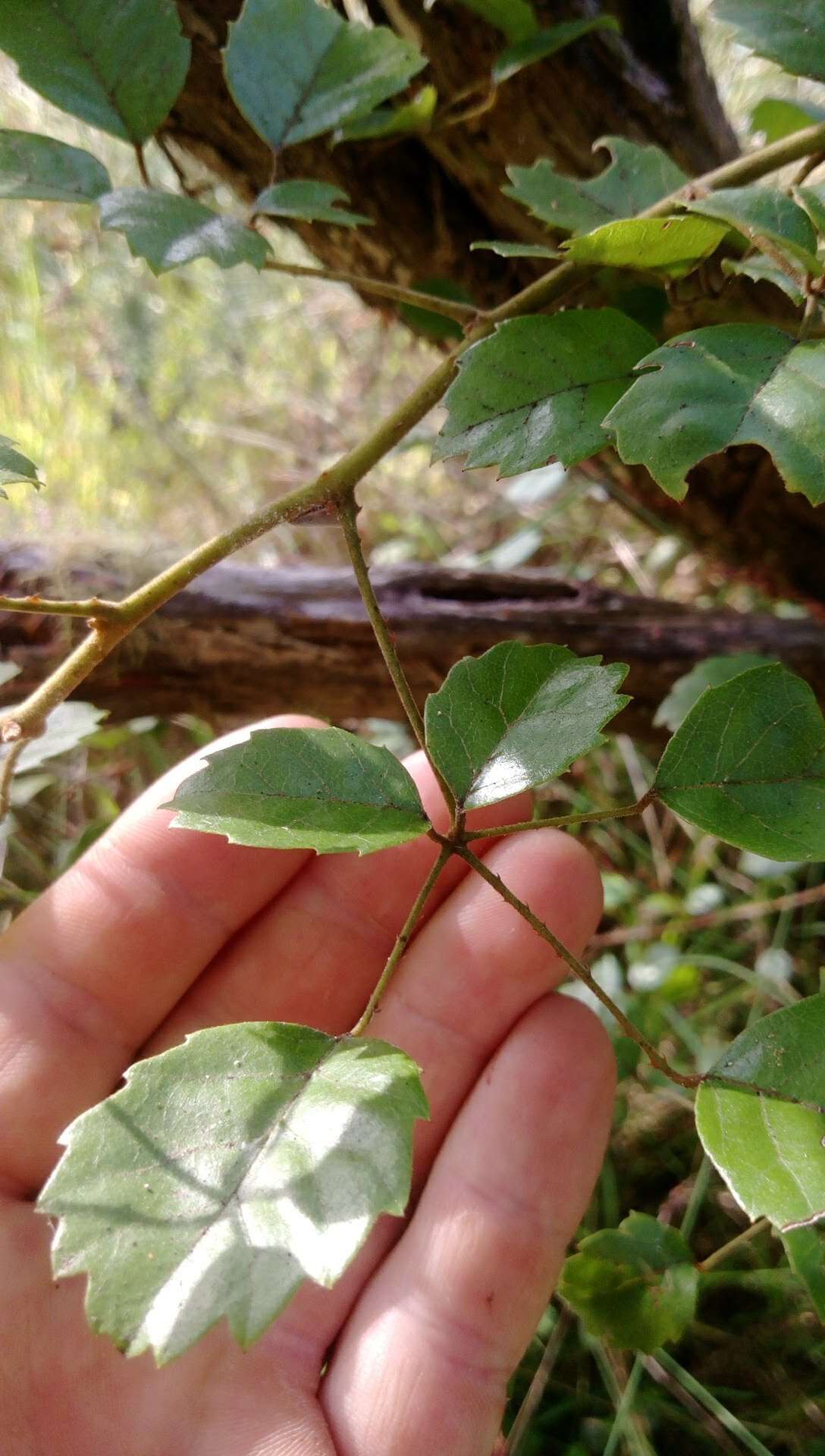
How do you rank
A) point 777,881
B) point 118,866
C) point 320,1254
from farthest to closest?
point 777,881 < point 118,866 < point 320,1254

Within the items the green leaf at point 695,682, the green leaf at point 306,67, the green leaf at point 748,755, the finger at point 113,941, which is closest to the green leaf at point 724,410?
the green leaf at point 748,755

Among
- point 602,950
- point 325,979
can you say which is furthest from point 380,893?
point 602,950

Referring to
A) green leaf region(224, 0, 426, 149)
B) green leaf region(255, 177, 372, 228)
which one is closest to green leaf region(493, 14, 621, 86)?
green leaf region(224, 0, 426, 149)

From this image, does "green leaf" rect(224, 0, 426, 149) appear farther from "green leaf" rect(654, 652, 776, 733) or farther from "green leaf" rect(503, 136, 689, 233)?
"green leaf" rect(654, 652, 776, 733)

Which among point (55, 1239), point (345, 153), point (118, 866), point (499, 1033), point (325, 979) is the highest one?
point (345, 153)

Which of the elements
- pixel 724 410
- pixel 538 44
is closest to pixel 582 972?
pixel 724 410

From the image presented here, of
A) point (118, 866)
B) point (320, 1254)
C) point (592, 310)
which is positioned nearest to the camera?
point (320, 1254)

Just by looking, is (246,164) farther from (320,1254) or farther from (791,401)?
(320,1254)

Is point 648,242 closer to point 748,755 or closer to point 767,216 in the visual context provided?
point 767,216
